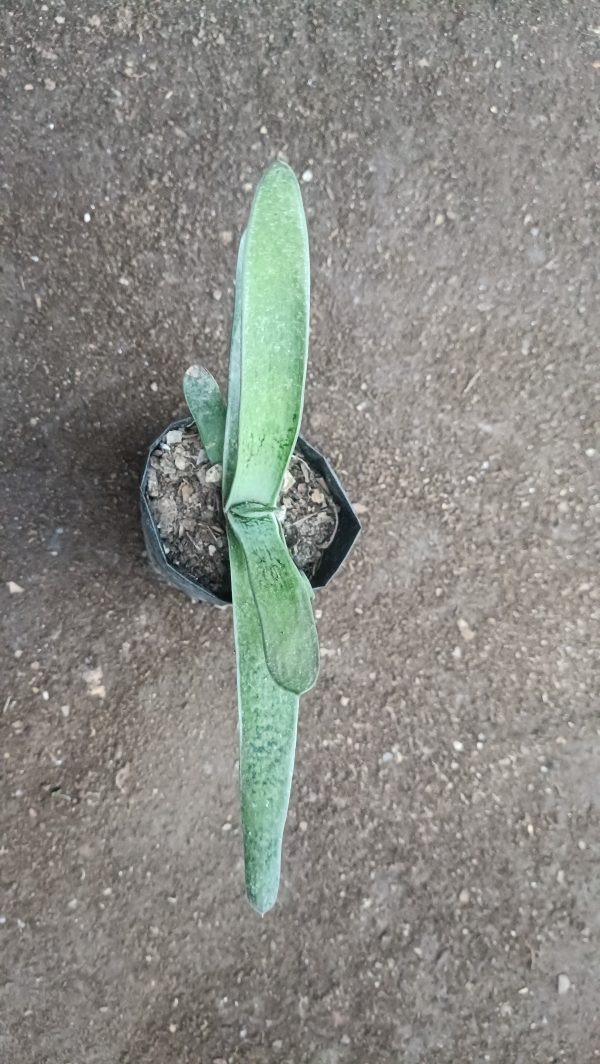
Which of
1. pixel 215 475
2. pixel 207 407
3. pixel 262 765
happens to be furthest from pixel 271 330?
pixel 262 765

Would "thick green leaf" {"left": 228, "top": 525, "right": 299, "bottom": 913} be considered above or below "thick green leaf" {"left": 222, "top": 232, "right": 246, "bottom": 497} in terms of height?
below

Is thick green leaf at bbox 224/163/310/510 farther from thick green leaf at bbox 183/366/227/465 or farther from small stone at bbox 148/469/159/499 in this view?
small stone at bbox 148/469/159/499

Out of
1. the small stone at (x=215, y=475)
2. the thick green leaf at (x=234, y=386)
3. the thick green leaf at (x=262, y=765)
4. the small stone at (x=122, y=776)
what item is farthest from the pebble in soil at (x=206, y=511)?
the small stone at (x=122, y=776)

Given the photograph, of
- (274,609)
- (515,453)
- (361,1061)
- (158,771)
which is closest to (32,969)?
(158,771)

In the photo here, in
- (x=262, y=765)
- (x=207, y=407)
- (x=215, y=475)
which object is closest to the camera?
(x=262, y=765)

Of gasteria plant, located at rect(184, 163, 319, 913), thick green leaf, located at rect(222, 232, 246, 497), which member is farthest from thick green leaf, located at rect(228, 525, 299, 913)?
thick green leaf, located at rect(222, 232, 246, 497)

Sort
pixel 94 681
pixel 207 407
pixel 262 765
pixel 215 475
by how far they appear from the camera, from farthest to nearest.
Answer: pixel 94 681 → pixel 215 475 → pixel 207 407 → pixel 262 765

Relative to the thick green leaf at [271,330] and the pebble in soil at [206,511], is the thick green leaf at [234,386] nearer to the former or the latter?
the thick green leaf at [271,330]

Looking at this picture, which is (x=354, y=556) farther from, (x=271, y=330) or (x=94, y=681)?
(x=271, y=330)
